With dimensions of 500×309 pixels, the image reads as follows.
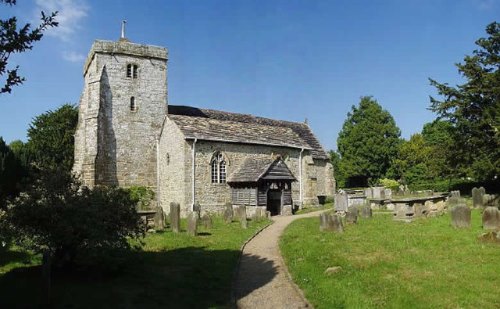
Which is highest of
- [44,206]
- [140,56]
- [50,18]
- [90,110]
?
[140,56]

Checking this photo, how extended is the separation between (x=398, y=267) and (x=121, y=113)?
80.3 ft

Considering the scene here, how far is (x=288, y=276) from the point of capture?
10984 mm

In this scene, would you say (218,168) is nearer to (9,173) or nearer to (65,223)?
(9,173)

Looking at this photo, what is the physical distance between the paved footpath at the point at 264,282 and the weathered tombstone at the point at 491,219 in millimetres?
7359

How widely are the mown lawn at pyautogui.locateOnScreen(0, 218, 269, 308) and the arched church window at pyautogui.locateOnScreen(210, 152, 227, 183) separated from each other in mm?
13952

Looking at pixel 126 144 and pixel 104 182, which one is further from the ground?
pixel 126 144

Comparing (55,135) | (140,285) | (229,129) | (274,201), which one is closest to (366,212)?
(274,201)

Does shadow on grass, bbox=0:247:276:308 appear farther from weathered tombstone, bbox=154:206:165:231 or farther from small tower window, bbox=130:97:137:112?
small tower window, bbox=130:97:137:112

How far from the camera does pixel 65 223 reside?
9.91m

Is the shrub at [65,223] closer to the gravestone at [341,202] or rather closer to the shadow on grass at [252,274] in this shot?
the shadow on grass at [252,274]

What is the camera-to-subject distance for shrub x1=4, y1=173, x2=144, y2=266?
1001 centimetres

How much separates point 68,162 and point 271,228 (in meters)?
27.2

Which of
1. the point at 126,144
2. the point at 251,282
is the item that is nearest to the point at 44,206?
the point at 251,282

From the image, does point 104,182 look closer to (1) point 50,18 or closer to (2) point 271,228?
(2) point 271,228
